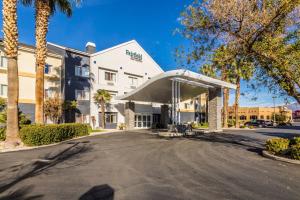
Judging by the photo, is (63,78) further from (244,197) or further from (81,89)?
(244,197)

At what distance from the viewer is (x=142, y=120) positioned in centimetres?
4109

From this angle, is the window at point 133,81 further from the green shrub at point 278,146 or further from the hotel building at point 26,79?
the green shrub at point 278,146

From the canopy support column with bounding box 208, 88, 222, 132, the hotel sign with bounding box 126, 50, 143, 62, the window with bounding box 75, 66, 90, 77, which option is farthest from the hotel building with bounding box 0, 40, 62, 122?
the canopy support column with bounding box 208, 88, 222, 132

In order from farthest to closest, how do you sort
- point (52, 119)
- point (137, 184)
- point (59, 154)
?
point (52, 119) → point (59, 154) → point (137, 184)

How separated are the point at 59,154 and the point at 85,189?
7.14 metres

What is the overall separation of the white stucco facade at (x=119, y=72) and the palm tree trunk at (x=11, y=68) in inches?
746

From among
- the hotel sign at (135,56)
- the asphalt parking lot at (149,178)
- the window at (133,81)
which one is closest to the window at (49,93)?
the window at (133,81)

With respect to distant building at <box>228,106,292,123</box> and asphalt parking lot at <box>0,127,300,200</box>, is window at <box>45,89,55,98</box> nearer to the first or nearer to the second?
asphalt parking lot at <box>0,127,300,200</box>

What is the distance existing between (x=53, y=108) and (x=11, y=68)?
44.6 feet

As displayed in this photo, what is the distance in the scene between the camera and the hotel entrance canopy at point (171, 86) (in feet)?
75.3

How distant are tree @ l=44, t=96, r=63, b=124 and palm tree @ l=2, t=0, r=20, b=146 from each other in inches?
504

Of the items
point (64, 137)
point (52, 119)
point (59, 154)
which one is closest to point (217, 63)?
point (59, 154)

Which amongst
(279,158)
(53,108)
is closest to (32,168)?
(279,158)

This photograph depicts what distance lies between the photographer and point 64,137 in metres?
20.8
